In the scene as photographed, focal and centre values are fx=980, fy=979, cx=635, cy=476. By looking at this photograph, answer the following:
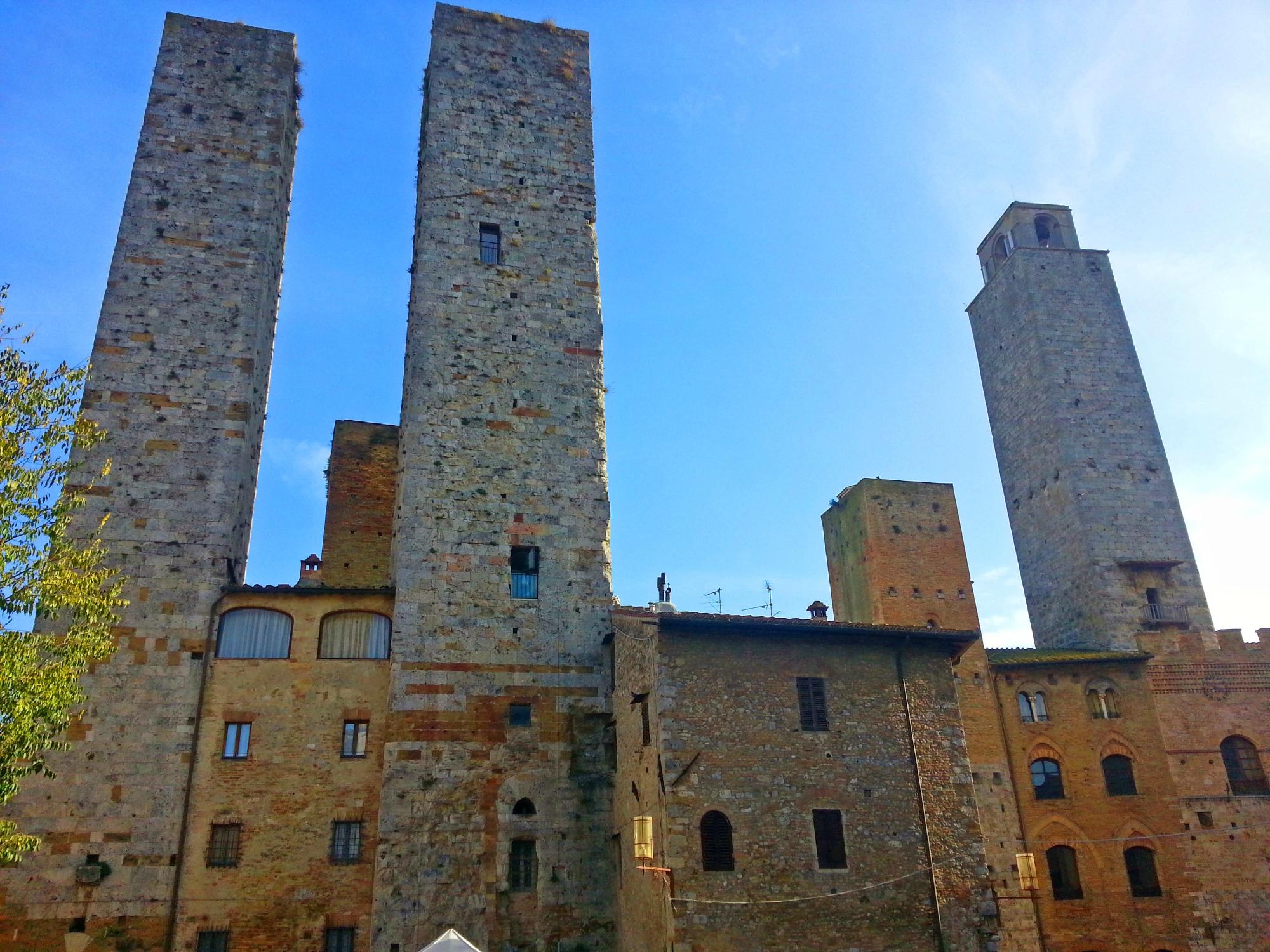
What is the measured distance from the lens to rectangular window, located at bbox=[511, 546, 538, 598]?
2123 cm

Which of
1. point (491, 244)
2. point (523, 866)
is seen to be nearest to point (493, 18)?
point (491, 244)

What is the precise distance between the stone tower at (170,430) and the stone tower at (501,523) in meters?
3.70

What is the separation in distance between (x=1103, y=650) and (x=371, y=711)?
63.8ft

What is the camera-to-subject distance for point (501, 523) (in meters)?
21.7

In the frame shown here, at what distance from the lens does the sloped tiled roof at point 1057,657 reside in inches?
984

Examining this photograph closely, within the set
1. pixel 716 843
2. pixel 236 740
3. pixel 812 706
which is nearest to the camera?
pixel 716 843

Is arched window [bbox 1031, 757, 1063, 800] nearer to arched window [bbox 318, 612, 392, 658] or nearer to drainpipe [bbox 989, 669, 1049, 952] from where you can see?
drainpipe [bbox 989, 669, 1049, 952]

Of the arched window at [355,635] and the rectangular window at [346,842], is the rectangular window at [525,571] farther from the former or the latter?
the rectangular window at [346,842]

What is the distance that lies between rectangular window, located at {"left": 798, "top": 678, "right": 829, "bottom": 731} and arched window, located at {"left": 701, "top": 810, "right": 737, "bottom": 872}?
2345 mm

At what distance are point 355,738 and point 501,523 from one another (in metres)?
5.39

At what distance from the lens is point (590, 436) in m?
23.2

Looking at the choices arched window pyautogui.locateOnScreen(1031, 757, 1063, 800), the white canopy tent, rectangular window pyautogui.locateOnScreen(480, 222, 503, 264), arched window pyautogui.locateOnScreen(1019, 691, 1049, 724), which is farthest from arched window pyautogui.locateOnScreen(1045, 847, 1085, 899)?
rectangular window pyautogui.locateOnScreen(480, 222, 503, 264)

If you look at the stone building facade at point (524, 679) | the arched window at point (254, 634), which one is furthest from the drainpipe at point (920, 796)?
the arched window at point (254, 634)

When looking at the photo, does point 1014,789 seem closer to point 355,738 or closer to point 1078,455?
point 1078,455
